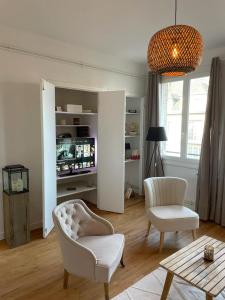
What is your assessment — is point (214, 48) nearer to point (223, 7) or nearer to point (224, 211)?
Answer: point (223, 7)

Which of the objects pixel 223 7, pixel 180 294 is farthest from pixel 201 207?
pixel 223 7

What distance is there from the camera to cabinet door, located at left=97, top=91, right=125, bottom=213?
400 centimetres

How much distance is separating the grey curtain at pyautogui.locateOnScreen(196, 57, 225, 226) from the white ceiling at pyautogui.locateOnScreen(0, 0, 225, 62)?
69 centimetres

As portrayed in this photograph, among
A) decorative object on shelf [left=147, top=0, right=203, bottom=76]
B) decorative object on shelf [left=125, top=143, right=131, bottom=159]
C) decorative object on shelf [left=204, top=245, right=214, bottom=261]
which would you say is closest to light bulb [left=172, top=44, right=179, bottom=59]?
decorative object on shelf [left=147, top=0, right=203, bottom=76]

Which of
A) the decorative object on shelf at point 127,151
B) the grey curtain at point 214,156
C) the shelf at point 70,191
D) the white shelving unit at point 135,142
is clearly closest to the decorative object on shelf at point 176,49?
the grey curtain at point 214,156

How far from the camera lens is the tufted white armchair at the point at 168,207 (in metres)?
2.92

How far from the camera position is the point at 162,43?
5.62ft

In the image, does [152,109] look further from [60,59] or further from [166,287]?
[166,287]

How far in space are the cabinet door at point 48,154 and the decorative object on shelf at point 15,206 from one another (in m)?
0.24

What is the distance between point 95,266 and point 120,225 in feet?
5.79

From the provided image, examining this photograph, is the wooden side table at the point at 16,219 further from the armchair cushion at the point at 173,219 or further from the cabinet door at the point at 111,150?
the armchair cushion at the point at 173,219

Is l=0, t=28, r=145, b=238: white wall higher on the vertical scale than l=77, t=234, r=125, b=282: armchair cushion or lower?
higher

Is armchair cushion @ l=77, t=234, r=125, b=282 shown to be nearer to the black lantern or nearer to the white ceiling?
the black lantern

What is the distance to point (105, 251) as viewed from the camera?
214 cm
